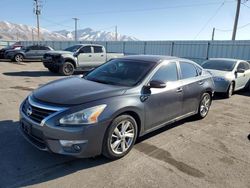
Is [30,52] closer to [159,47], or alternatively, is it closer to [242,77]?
[159,47]

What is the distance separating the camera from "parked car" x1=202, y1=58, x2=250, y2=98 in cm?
869

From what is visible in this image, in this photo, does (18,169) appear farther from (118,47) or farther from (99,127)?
(118,47)

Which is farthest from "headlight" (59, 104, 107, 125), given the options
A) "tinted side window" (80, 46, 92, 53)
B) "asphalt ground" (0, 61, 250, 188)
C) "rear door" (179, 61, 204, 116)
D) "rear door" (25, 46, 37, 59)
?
"rear door" (25, 46, 37, 59)

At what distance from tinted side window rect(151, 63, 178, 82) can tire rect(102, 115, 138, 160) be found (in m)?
1.04

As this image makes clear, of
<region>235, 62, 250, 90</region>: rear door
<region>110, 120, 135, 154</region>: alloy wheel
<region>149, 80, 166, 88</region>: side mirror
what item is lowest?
<region>110, 120, 135, 154</region>: alloy wheel

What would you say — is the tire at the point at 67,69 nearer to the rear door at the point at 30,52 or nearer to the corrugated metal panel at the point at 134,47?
the rear door at the point at 30,52

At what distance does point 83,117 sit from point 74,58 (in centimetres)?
1061

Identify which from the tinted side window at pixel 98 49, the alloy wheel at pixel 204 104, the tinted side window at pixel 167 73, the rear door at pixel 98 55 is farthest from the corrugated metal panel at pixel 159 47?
the tinted side window at pixel 167 73

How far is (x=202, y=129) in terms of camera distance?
17.3 feet

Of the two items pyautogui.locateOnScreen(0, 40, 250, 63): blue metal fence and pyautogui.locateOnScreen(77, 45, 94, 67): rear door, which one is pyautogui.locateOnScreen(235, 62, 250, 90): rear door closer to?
pyautogui.locateOnScreen(0, 40, 250, 63): blue metal fence

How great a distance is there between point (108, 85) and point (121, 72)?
0.61 metres

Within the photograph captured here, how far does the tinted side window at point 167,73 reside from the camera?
4.41 metres

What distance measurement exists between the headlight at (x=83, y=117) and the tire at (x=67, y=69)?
1011 centimetres

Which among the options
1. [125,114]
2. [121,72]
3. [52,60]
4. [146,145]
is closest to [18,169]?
[125,114]
